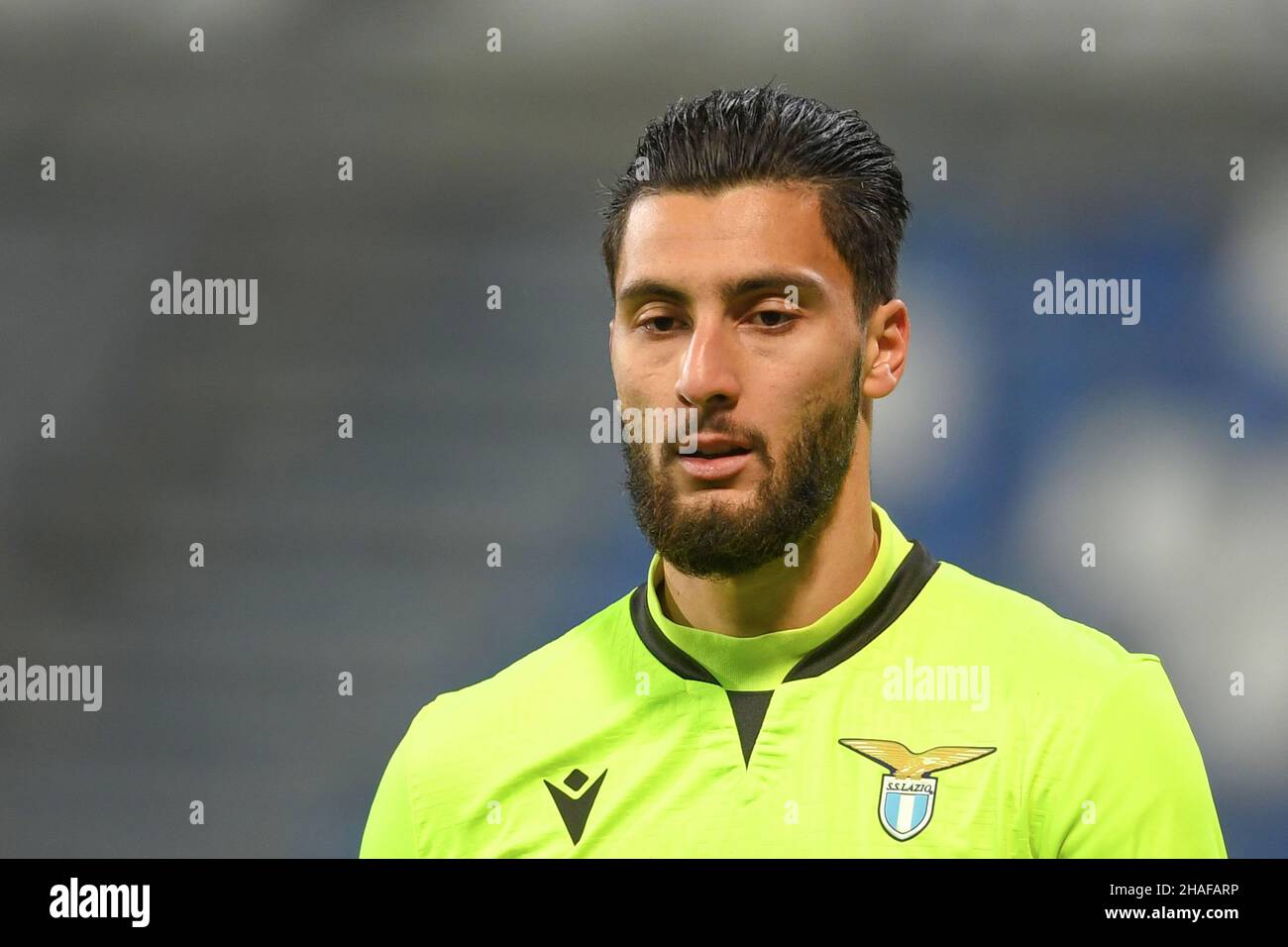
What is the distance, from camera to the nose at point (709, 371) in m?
2.75

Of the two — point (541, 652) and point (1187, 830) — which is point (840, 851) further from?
point (541, 652)

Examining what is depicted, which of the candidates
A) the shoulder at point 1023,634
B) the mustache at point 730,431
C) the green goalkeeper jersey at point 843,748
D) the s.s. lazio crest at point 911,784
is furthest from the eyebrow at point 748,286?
the s.s. lazio crest at point 911,784

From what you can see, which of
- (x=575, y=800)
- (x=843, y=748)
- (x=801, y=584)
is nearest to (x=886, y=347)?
(x=801, y=584)

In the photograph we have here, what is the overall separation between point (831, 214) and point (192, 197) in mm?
2326

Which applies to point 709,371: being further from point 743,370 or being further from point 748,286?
point 748,286

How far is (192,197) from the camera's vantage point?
423cm

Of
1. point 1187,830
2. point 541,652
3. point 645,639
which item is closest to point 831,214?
point 645,639

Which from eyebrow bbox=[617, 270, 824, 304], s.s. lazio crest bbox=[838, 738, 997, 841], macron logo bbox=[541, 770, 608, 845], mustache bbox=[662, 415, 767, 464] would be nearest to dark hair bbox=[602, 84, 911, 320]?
eyebrow bbox=[617, 270, 824, 304]

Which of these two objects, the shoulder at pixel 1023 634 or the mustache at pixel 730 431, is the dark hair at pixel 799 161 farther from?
the shoulder at pixel 1023 634

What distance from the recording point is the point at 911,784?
8.98 ft

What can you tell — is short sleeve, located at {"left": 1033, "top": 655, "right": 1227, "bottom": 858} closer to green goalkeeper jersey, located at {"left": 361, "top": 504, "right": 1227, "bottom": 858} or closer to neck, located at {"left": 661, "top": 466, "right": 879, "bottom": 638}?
green goalkeeper jersey, located at {"left": 361, "top": 504, "right": 1227, "bottom": 858}

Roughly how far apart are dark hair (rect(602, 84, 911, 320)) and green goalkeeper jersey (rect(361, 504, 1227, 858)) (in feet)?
2.06

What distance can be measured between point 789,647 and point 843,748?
25cm

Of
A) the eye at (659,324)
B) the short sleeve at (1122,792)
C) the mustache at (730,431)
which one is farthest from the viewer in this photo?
the eye at (659,324)
